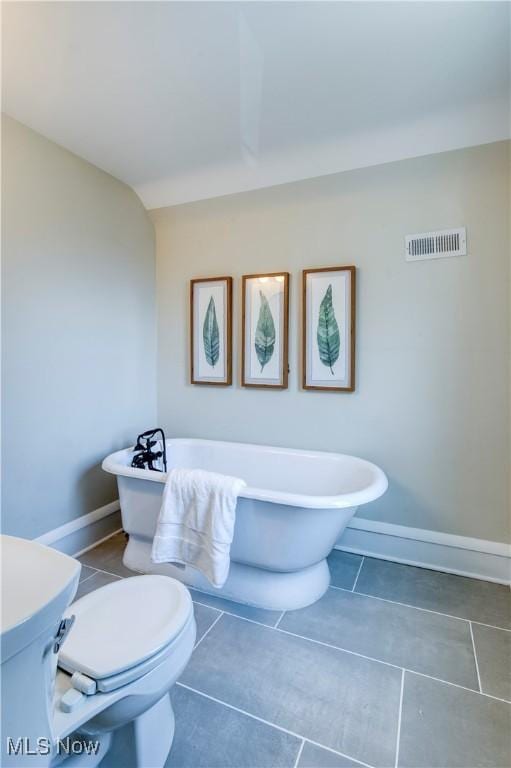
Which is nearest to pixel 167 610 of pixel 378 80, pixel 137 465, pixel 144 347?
pixel 137 465

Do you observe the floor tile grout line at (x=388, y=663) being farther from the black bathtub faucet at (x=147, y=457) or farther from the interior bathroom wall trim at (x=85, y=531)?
the interior bathroom wall trim at (x=85, y=531)

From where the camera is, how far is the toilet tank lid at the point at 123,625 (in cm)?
95

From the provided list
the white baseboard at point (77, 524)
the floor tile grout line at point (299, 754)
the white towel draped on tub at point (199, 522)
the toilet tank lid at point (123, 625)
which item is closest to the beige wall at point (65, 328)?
the white baseboard at point (77, 524)

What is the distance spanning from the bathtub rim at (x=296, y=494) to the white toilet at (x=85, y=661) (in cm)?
57

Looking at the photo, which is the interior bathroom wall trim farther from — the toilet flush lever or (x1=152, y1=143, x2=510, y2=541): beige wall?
the toilet flush lever

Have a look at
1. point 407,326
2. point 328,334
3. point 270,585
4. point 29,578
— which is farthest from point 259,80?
point 270,585

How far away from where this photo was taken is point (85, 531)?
2.38 m

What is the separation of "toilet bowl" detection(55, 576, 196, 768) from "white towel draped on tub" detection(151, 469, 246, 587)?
433 mm

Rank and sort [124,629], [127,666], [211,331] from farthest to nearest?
[211,331]
[124,629]
[127,666]

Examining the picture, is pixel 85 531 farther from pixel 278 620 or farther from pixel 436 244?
pixel 436 244

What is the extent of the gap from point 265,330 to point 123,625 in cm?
189

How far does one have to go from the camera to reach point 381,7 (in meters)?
1.36

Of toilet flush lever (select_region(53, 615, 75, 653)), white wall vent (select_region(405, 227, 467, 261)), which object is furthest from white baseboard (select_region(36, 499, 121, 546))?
white wall vent (select_region(405, 227, 467, 261))

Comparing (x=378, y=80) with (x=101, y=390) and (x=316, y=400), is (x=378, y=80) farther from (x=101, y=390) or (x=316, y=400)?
(x=101, y=390)
